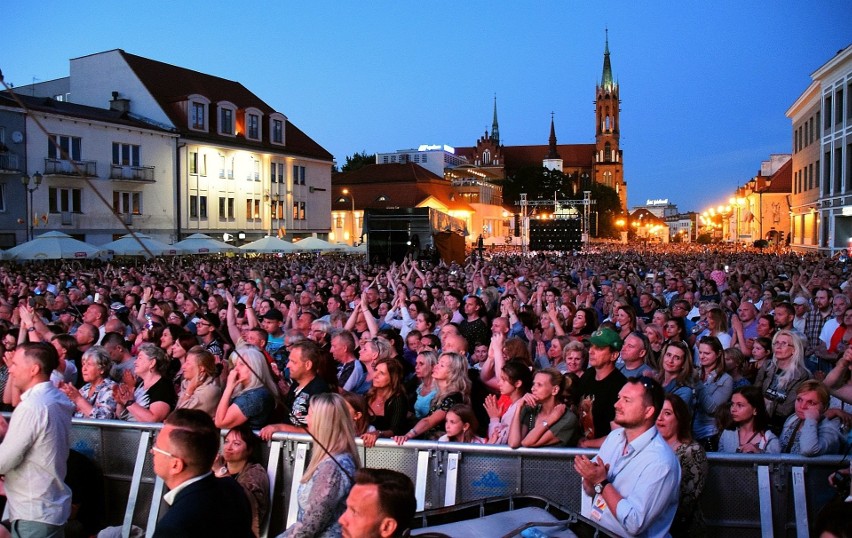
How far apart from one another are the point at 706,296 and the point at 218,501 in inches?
447

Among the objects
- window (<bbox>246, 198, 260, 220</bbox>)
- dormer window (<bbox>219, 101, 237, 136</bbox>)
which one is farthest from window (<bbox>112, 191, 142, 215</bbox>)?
window (<bbox>246, 198, 260, 220</bbox>)

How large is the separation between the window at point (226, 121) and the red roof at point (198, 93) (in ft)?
1.44

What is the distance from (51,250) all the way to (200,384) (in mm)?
20870

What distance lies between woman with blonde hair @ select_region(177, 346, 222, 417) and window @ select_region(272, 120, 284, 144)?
48398mm

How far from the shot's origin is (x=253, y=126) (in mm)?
50656

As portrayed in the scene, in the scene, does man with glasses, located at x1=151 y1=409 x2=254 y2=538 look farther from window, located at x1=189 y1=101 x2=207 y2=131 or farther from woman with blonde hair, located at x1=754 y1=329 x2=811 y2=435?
window, located at x1=189 y1=101 x2=207 y2=131

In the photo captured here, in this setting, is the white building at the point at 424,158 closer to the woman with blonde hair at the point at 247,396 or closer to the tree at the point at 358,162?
the tree at the point at 358,162

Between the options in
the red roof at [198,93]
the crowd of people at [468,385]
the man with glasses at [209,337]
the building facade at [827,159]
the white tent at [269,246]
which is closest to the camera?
the crowd of people at [468,385]

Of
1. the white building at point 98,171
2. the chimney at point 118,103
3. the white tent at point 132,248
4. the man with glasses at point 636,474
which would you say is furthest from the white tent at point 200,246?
the man with glasses at point 636,474

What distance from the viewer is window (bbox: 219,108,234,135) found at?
47.6m

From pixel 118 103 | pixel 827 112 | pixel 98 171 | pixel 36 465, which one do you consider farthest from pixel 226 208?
pixel 36 465

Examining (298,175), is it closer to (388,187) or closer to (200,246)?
(388,187)

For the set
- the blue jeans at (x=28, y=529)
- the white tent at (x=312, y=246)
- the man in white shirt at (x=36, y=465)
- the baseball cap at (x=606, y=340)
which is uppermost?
the white tent at (x=312, y=246)

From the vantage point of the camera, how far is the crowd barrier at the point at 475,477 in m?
4.38
